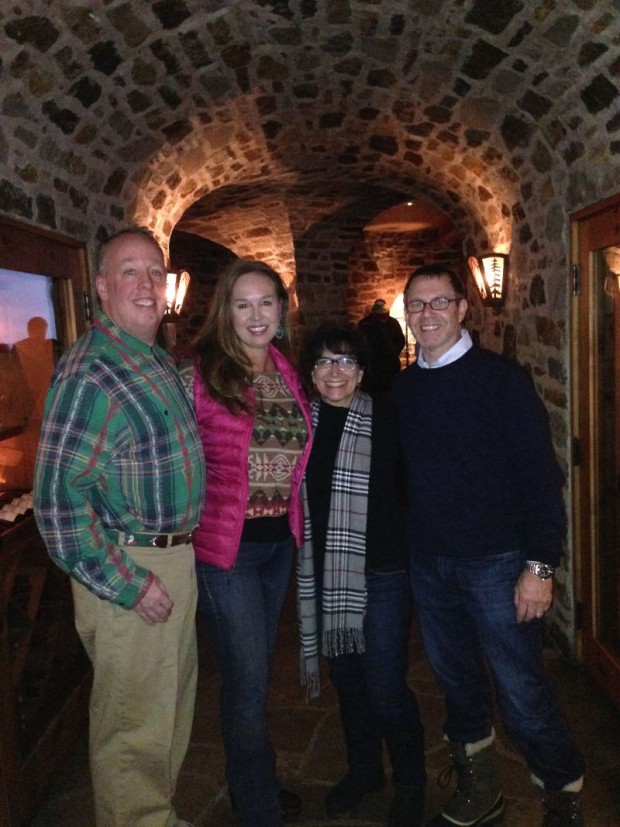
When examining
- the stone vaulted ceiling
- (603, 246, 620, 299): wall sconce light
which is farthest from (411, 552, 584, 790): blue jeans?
the stone vaulted ceiling

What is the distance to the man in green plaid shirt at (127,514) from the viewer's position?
1.62 metres

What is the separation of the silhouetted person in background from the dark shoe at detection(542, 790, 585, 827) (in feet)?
13.2

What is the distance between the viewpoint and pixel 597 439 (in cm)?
292

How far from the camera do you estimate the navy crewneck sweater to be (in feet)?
5.94

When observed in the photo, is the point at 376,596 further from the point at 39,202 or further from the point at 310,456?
the point at 39,202

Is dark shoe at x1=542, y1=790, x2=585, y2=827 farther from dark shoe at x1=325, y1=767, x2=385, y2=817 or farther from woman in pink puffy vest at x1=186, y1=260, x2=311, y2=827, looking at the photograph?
woman in pink puffy vest at x1=186, y1=260, x2=311, y2=827

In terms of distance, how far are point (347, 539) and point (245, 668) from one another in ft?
1.46

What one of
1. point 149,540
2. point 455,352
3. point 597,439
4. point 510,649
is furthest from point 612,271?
point 149,540

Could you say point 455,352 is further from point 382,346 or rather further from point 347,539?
point 382,346

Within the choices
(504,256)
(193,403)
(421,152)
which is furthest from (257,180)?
(193,403)

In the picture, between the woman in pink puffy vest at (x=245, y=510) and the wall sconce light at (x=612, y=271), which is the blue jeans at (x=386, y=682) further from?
the wall sconce light at (x=612, y=271)

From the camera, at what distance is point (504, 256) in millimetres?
3863

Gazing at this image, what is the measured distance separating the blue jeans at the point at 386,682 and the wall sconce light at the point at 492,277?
248 centimetres

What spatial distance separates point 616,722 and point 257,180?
4106mm
